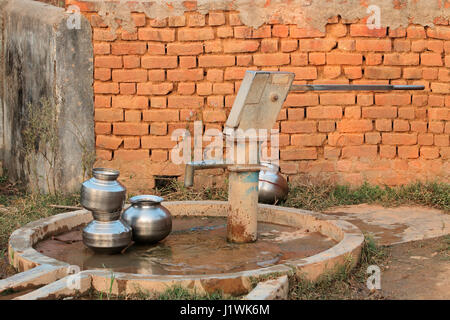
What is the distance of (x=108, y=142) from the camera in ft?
19.1

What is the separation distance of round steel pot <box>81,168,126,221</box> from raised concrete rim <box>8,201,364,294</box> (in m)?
0.36

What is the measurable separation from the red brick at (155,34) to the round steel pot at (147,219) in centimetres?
219

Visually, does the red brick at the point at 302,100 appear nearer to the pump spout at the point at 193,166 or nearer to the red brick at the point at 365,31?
the red brick at the point at 365,31

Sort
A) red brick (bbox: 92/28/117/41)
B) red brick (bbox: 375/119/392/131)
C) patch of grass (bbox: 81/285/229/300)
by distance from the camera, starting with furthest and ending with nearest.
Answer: red brick (bbox: 375/119/392/131) < red brick (bbox: 92/28/117/41) < patch of grass (bbox: 81/285/229/300)

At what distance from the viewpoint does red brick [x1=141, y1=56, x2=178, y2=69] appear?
577cm

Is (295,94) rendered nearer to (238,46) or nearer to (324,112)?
(324,112)

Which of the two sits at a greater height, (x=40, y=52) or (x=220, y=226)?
(x=40, y=52)

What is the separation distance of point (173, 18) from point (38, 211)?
6.37ft

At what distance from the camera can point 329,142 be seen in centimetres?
595

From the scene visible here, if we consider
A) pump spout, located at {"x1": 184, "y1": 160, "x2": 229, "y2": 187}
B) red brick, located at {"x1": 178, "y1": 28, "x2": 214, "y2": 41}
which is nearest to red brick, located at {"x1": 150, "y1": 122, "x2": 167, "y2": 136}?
red brick, located at {"x1": 178, "y1": 28, "x2": 214, "y2": 41}

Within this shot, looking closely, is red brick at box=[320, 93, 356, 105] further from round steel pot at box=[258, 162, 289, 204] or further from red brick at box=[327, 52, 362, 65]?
round steel pot at box=[258, 162, 289, 204]

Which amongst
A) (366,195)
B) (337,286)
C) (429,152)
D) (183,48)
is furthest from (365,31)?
(337,286)
